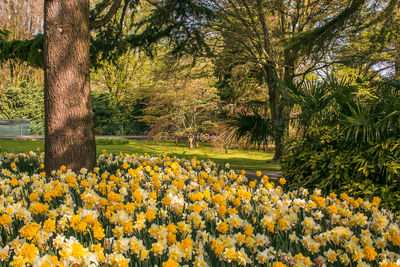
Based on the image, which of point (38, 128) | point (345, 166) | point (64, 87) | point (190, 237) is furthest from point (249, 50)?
point (38, 128)

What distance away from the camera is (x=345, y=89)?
4.66m

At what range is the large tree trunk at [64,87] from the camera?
16.4ft

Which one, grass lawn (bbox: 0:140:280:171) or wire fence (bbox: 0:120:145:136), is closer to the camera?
grass lawn (bbox: 0:140:280:171)

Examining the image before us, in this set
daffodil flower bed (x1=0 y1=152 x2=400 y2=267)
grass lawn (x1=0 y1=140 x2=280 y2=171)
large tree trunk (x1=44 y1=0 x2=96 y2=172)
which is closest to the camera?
daffodil flower bed (x1=0 y1=152 x2=400 y2=267)

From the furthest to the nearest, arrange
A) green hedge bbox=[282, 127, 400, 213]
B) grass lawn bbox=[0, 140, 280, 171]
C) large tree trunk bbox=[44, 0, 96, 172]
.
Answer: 1. grass lawn bbox=[0, 140, 280, 171]
2. large tree trunk bbox=[44, 0, 96, 172]
3. green hedge bbox=[282, 127, 400, 213]

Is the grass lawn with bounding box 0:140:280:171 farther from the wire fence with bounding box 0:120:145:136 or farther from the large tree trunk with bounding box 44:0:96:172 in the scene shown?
the wire fence with bounding box 0:120:145:136

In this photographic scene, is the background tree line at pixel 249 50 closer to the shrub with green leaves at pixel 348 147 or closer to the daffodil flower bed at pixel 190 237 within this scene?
the shrub with green leaves at pixel 348 147

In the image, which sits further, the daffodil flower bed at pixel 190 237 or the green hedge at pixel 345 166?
the green hedge at pixel 345 166

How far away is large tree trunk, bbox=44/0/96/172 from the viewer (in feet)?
16.4

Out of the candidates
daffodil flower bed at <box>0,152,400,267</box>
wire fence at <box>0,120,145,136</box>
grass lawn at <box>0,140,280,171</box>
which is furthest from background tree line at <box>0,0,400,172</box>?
wire fence at <box>0,120,145,136</box>

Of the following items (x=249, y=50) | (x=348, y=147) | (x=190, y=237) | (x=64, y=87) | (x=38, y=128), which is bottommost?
(x=190, y=237)

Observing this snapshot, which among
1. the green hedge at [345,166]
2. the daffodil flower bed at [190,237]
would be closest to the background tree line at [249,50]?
the green hedge at [345,166]

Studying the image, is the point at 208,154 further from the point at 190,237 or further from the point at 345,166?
the point at 190,237

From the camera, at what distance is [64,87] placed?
504cm
